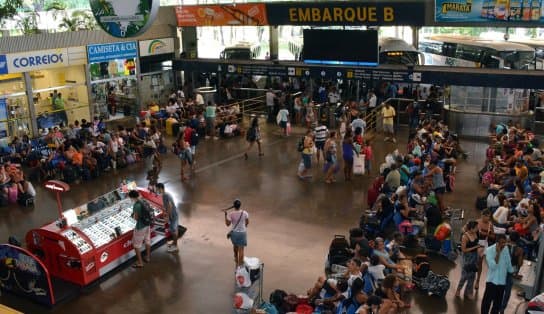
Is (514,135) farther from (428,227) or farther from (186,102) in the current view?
(186,102)

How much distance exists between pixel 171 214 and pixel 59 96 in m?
12.4

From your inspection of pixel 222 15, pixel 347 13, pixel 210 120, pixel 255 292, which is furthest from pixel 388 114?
pixel 255 292

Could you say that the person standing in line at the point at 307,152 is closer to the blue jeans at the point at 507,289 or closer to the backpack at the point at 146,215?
the backpack at the point at 146,215

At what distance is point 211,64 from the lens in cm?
2394

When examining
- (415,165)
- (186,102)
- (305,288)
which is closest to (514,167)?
(415,165)

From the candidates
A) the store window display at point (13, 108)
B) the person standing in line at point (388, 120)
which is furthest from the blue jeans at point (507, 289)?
the store window display at point (13, 108)

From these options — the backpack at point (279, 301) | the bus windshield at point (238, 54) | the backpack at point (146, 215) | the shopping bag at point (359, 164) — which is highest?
the bus windshield at point (238, 54)

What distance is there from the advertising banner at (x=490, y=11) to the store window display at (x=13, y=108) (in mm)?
14788

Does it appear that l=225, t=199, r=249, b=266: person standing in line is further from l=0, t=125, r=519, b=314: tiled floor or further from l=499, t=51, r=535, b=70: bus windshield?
l=499, t=51, r=535, b=70: bus windshield

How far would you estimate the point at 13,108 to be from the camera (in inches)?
757

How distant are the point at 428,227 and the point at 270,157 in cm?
757

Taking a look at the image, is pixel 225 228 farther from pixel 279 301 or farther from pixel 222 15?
pixel 222 15

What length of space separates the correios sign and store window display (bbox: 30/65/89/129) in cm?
1168

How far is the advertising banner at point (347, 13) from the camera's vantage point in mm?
19766
